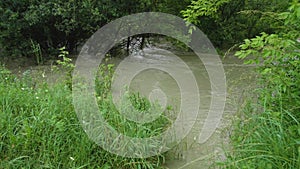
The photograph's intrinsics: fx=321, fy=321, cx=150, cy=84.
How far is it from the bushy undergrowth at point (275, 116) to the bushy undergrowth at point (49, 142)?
764 millimetres

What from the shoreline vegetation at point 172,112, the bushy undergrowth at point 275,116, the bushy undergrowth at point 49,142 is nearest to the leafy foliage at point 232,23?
the shoreline vegetation at point 172,112

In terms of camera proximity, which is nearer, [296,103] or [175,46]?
[296,103]

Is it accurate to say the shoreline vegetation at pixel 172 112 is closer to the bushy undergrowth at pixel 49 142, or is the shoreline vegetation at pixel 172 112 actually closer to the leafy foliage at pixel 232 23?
the bushy undergrowth at pixel 49 142

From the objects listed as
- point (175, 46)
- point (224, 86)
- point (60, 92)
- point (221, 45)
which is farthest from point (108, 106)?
point (221, 45)

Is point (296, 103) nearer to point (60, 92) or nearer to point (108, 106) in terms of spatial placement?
point (108, 106)

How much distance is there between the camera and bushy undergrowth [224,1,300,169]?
197cm

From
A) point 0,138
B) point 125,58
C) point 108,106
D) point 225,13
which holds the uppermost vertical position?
point 225,13

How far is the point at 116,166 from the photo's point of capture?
2588 mm

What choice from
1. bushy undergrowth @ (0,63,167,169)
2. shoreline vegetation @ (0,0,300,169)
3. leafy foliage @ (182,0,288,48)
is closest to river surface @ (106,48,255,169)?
shoreline vegetation @ (0,0,300,169)

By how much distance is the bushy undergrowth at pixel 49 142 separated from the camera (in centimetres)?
244

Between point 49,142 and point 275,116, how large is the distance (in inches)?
66.2

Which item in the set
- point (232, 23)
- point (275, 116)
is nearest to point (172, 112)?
A: point (275, 116)

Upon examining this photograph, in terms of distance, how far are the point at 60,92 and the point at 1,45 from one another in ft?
12.0

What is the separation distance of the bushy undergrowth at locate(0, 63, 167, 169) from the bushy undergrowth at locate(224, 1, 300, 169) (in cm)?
76
